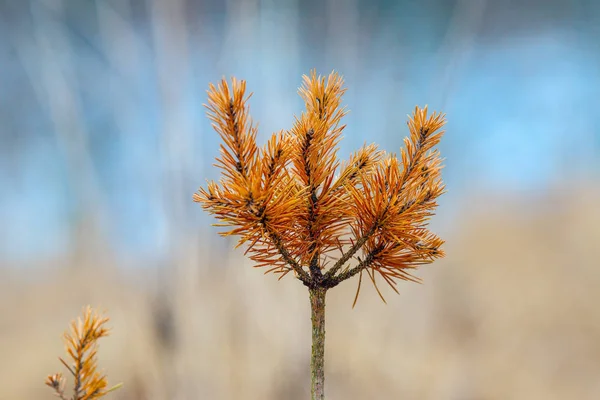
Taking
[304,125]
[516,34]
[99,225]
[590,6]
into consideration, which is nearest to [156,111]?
[99,225]

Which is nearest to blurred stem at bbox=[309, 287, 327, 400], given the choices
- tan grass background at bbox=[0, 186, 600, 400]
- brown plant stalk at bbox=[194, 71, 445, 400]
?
brown plant stalk at bbox=[194, 71, 445, 400]

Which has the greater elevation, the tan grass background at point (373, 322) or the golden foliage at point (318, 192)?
the golden foliage at point (318, 192)

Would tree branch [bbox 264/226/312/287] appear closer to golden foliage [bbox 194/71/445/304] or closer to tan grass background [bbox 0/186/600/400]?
golden foliage [bbox 194/71/445/304]

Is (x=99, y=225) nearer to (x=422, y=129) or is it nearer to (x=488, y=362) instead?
(x=422, y=129)

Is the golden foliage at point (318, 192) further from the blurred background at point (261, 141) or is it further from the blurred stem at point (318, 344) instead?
the blurred background at point (261, 141)

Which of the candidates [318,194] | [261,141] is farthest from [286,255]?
[261,141]

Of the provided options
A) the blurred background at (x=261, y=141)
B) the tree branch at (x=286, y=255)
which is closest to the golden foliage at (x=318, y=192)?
the tree branch at (x=286, y=255)

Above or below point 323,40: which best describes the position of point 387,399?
below
